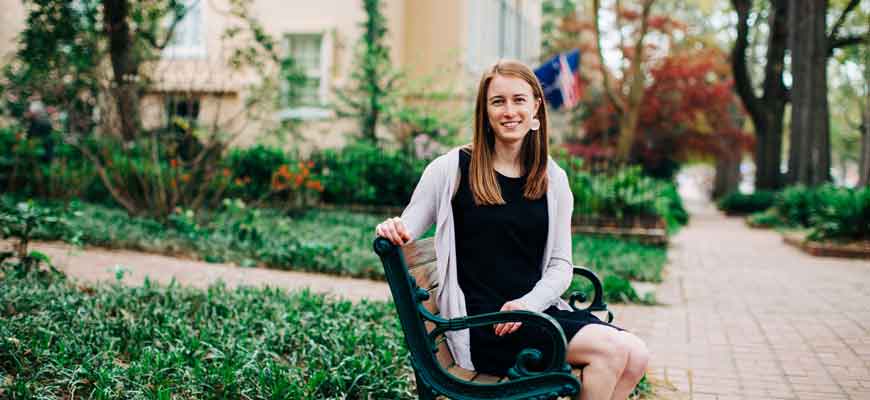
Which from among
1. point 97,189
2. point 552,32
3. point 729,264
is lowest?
point 729,264

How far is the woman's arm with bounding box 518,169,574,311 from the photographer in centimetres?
290

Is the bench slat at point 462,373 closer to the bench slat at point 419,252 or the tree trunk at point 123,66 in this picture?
the bench slat at point 419,252

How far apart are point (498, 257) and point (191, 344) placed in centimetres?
203

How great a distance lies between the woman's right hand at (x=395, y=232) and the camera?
106 inches

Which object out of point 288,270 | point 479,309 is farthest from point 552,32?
point 479,309

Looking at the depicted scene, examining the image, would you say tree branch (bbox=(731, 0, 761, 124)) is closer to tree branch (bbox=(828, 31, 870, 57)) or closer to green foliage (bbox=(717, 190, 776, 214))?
tree branch (bbox=(828, 31, 870, 57))

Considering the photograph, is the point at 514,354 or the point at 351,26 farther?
the point at 351,26

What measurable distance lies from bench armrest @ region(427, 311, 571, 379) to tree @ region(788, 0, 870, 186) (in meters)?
19.2

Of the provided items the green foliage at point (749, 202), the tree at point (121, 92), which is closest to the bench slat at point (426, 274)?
the tree at point (121, 92)

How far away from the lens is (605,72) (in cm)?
2116

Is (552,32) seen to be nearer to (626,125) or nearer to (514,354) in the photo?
(626,125)

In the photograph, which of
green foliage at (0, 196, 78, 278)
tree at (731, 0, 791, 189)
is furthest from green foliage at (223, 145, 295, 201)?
tree at (731, 0, 791, 189)

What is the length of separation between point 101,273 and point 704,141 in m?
24.7

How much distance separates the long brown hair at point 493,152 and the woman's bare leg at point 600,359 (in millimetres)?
598
